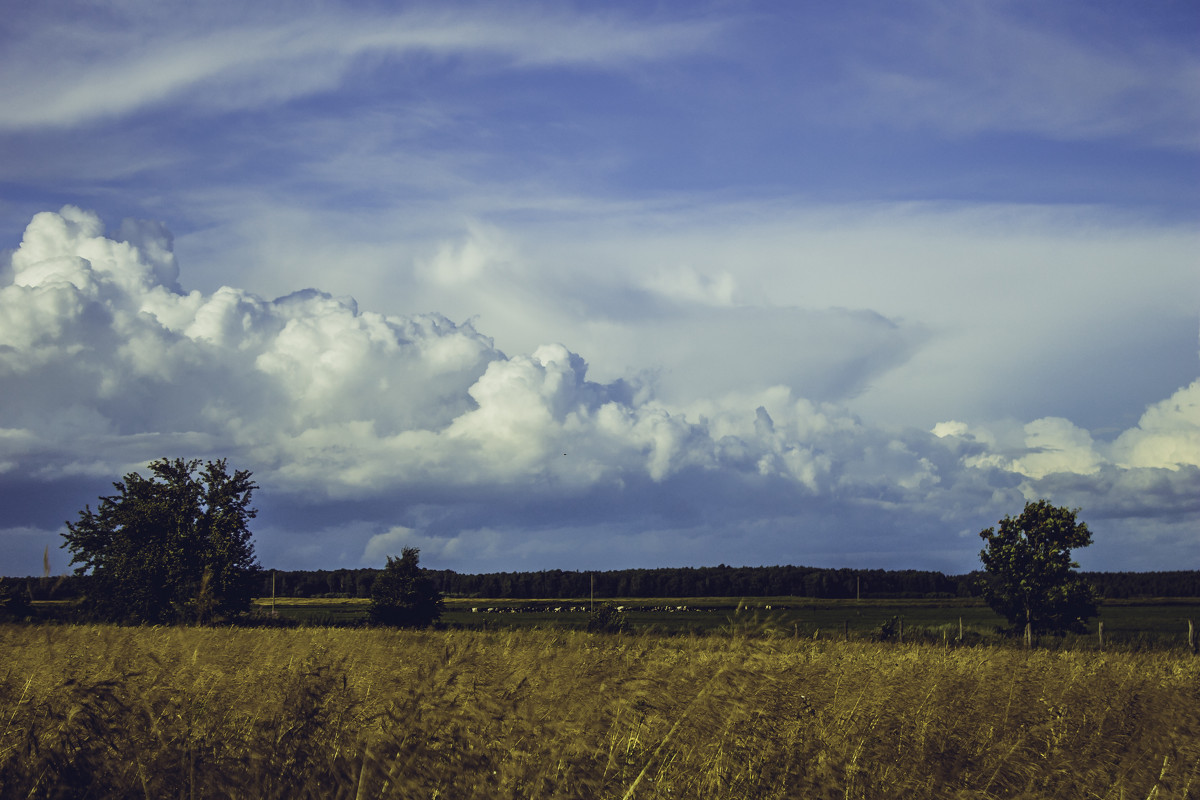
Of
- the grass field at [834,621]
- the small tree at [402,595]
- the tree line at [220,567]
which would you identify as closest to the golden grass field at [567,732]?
the grass field at [834,621]

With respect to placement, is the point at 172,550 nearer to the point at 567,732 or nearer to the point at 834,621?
the point at 567,732

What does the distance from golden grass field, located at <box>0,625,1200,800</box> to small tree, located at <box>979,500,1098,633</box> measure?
3212cm

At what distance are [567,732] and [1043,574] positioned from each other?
37204mm

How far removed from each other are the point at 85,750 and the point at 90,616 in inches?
1810

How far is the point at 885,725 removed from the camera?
5508mm

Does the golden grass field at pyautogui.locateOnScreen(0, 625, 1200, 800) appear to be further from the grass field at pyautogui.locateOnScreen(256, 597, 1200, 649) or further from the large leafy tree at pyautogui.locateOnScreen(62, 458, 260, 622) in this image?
the large leafy tree at pyautogui.locateOnScreen(62, 458, 260, 622)

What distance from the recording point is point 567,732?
4.10 metres

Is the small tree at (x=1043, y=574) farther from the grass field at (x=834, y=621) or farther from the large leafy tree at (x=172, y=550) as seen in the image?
the large leafy tree at (x=172, y=550)

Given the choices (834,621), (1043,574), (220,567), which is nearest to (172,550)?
(220,567)

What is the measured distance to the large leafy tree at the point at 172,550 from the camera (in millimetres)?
41781

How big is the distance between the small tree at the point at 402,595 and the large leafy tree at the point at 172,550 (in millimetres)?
6792

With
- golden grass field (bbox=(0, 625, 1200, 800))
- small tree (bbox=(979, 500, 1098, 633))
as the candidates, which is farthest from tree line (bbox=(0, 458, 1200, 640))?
golden grass field (bbox=(0, 625, 1200, 800))

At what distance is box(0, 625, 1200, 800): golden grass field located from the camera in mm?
3848

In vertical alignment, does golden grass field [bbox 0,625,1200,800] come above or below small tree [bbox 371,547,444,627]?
above
